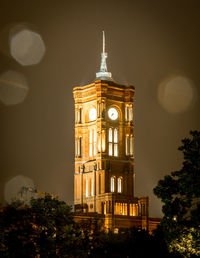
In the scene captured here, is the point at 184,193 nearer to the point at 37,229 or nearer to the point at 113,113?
the point at 37,229

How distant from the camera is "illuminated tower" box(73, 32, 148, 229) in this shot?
118 m

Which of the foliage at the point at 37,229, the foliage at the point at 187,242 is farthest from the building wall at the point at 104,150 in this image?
the foliage at the point at 187,242

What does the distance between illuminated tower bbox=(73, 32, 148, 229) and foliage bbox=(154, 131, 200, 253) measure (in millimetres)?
70424

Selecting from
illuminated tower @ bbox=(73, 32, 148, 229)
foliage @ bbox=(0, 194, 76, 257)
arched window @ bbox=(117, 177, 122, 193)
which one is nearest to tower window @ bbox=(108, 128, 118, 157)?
illuminated tower @ bbox=(73, 32, 148, 229)

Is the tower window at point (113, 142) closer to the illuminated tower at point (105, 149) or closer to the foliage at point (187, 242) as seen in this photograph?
the illuminated tower at point (105, 149)

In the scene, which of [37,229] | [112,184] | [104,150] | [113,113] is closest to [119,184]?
[112,184]

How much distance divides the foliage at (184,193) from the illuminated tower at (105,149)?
7042 centimetres

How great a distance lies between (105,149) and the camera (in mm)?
119625

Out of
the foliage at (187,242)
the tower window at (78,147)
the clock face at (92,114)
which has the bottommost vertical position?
the foliage at (187,242)

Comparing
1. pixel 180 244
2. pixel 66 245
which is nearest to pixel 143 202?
pixel 66 245

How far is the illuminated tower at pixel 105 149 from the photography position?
11756cm

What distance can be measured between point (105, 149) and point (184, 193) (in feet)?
246

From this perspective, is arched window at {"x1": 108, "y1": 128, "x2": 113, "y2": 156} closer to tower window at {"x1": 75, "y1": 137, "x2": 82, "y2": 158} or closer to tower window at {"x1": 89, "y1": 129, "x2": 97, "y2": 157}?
tower window at {"x1": 89, "y1": 129, "x2": 97, "y2": 157}

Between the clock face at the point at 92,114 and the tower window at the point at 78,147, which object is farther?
the tower window at the point at 78,147
